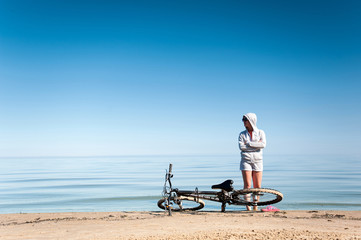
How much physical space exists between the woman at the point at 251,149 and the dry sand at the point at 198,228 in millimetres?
1018

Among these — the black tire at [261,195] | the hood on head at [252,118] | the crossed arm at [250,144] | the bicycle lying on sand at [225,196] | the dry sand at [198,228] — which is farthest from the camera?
the hood on head at [252,118]

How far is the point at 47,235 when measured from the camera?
18.6 ft

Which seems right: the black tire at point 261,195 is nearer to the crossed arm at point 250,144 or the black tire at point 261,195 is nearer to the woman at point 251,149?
the woman at point 251,149

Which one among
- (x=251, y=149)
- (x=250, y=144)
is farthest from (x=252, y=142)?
(x=251, y=149)

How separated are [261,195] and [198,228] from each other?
8.12 feet

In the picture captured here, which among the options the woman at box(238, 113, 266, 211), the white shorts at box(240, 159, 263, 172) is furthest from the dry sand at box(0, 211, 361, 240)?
the white shorts at box(240, 159, 263, 172)

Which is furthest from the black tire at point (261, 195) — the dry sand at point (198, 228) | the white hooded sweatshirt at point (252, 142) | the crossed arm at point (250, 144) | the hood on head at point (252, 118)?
the hood on head at point (252, 118)

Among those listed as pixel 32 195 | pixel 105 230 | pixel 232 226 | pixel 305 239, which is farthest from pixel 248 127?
pixel 32 195

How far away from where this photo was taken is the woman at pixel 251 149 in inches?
315

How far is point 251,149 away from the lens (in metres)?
8.05

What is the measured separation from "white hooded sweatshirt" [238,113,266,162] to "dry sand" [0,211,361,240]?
142 centimetres

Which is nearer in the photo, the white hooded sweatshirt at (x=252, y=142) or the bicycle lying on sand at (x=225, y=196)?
the bicycle lying on sand at (x=225, y=196)

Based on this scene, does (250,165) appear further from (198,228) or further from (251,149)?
(198,228)

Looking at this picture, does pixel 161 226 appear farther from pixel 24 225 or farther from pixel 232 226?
pixel 24 225
